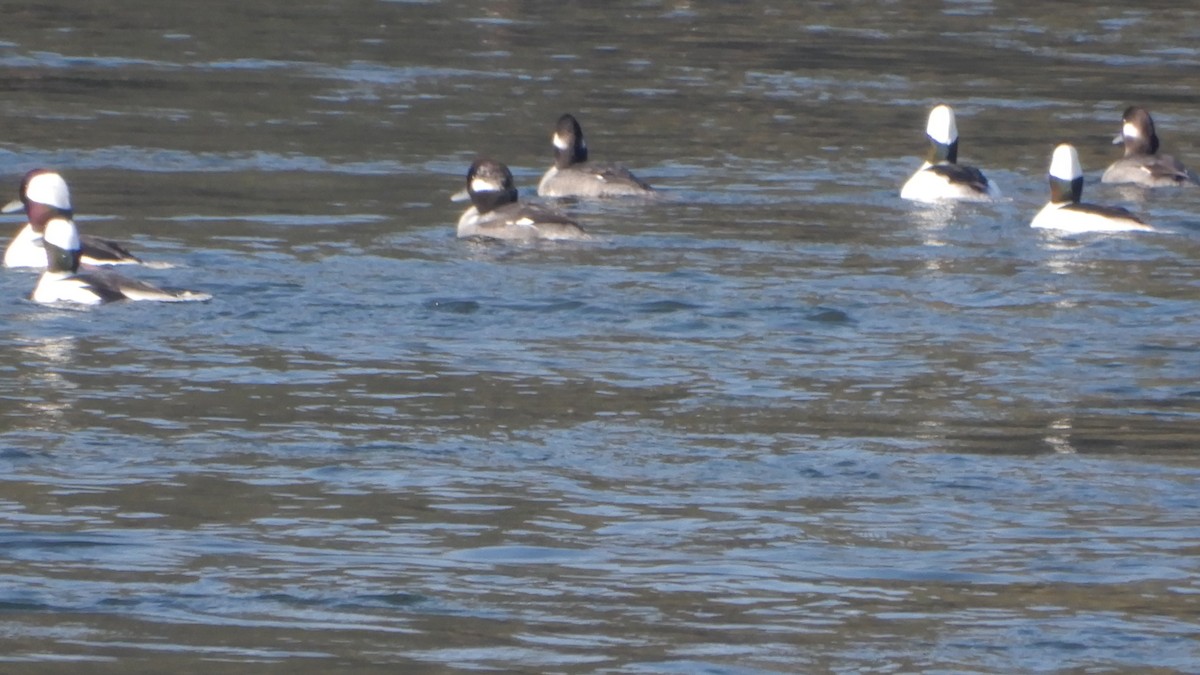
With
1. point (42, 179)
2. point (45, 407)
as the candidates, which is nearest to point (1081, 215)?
point (42, 179)

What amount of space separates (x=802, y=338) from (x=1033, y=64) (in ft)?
54.1

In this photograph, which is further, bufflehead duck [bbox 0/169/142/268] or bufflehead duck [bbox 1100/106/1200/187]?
bufflehead duck [bbox 1100/106/1200/187]

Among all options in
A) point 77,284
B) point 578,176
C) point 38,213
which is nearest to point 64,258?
Answer: point 77,284

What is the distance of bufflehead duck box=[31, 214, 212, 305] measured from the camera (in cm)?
1523

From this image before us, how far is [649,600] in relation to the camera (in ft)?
30.0

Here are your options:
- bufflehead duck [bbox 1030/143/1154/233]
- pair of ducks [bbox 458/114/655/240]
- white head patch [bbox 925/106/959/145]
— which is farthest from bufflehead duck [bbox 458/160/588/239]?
white head patch [bbox 925/106/959/145]

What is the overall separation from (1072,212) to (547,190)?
16.3 feet

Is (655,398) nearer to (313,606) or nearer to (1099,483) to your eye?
(1099,483)

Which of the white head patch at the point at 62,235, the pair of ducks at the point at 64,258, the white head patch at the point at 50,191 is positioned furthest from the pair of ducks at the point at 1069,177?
the white head patch at the point at 62,235

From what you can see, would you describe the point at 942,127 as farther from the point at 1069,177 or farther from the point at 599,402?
the point at 599,402

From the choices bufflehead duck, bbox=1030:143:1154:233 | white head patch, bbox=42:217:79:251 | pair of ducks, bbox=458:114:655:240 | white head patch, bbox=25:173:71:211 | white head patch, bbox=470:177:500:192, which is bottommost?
bufflehead duck, bbox=1030:143:1154:233

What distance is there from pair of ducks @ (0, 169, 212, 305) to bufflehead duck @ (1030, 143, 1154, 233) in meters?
7.29

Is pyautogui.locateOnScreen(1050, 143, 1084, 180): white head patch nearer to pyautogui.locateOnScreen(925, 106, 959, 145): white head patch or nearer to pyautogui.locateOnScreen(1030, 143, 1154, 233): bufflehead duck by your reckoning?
pyautogui.locateOnScreen(1030, 143, 1154, 233): bufflehead duck

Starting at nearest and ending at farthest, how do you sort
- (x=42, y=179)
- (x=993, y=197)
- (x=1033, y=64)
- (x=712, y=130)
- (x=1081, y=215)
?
(x=42, y=179) → (x=1081, y=215) → (x=993, y=197) → (x=712, y=130) → (x=1033, y=64)
